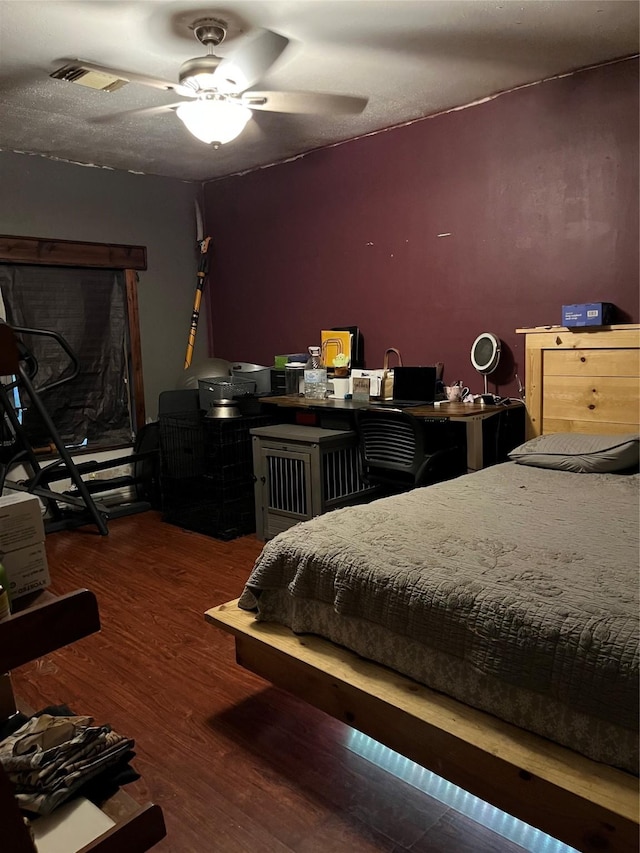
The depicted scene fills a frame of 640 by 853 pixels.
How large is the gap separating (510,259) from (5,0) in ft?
8.37

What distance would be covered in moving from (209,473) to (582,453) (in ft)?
7.52

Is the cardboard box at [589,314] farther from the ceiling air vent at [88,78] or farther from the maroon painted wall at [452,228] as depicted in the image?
the ceiling air vent at [88,78]

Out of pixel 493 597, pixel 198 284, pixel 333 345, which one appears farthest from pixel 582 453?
pixel 198 284

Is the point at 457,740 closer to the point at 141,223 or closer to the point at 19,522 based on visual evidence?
the point at 19,522

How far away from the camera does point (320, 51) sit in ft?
9.23

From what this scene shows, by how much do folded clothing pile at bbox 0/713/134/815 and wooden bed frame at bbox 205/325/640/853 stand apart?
0.68 metres

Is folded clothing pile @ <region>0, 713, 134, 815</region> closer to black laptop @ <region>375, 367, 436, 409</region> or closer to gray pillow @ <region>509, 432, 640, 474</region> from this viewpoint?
gray pillow @ <region>509, 432, 640, 474</region>

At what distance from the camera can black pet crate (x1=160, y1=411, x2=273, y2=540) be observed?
4.03m

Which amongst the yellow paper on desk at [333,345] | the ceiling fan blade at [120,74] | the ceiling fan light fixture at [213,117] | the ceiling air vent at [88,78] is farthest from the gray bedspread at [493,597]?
the ceiling air vent at [88,78]

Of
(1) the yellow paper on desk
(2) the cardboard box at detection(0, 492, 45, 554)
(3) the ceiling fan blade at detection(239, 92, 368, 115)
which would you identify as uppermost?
(3) the ceiling fan blade at detection(239, 92, 368, 115)

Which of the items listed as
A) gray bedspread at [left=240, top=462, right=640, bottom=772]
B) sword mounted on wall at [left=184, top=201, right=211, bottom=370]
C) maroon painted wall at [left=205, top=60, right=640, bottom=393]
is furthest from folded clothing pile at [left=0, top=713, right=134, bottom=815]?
sword mounted on wall at [left=184, top=201, right=211, bottom=370]

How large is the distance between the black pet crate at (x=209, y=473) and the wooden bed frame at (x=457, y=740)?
191 cm

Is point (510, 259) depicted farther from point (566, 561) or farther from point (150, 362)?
point (150, 362)

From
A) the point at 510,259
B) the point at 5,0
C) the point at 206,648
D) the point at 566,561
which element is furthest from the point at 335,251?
the point at 566,561
